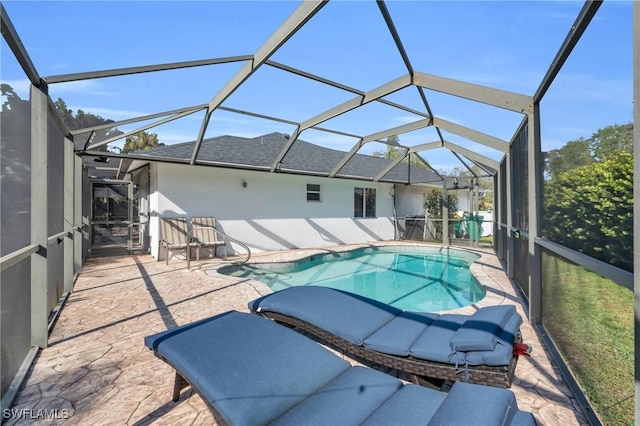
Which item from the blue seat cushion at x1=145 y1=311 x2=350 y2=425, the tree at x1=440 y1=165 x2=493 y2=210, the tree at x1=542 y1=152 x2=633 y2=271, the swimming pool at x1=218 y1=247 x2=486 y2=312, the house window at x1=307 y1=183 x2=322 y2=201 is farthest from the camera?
the tree at x1=440 y1=165 x2=493 y2=210

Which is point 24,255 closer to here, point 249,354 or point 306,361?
point 249,354

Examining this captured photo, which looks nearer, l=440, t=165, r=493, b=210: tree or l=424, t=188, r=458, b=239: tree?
l=440, t=165, r=493, b=210: tree

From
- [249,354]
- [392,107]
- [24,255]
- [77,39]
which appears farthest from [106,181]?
[249,354]

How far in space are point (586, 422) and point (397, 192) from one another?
14721 millimetres

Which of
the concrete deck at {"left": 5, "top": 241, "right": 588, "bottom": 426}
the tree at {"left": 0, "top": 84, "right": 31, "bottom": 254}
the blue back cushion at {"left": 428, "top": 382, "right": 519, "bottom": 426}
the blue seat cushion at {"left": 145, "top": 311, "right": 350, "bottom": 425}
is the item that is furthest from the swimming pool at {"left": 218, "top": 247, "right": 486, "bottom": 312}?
the tree at {"left": 0, "top": 84, "right": 31, "bottom": 254}

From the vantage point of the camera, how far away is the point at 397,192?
16453mm

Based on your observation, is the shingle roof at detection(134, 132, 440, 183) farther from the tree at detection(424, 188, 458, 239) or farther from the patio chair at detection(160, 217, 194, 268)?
the patio chair at detection(160, 217, 194, 268)

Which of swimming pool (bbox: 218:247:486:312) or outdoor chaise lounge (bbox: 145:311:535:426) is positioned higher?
outdoor chaise lounge (bbox: 145:311:535:426)

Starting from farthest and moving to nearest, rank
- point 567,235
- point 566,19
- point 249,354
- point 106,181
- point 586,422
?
point 106,181 → point 566,19 → point 567,235 → point 249,354 → point 586,422

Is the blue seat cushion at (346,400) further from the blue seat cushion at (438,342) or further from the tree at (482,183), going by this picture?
the tree at (482,183)

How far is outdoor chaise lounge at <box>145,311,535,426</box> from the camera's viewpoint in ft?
5.70

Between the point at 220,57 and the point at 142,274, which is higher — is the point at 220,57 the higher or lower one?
the higher one

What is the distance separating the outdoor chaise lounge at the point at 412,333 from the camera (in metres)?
2.42

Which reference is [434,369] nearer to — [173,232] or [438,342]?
[438,342]
